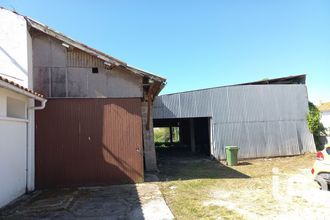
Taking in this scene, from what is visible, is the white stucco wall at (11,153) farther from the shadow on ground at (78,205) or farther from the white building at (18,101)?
the shadow on ground at (78,205)

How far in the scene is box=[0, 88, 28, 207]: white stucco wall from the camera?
6.93 meters

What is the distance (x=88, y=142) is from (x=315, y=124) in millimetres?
→ 13189

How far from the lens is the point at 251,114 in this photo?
16.4 meters

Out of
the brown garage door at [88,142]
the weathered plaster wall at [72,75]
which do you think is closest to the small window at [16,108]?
the brown garage door at [88,142]

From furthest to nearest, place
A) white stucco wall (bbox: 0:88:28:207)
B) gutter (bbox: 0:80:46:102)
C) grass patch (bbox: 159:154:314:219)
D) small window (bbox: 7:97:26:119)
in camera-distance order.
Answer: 1. small window (bbox: 7:97:26:119)
2. white stucco wall (bbox: 0:88:28:207)
3. gutter (bbox: 0:80:46:102)
4. grass patch (bbox: 159:154:314:219)

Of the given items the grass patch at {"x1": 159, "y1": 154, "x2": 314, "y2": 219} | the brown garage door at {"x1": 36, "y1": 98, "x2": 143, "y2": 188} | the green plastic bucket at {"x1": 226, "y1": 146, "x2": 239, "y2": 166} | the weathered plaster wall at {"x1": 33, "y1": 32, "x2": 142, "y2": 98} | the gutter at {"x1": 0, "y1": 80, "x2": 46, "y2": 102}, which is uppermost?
the weathered plaster wall at {"x1": 33, "y1": 32, "x2": 142, "y2": 98}

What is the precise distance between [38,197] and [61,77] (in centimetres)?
373

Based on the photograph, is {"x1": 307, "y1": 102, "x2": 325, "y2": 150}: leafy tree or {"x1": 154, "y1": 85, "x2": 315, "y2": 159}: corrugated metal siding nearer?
{"x1": 154, "y1": 85, "x2": 315, "y2": 159}: corrugated metal siding

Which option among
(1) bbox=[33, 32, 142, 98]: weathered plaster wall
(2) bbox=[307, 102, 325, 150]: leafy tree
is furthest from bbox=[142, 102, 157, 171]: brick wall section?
(2) bbox=[307, 102, 325, 150]: leafy tree

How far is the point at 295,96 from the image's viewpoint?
17.1m

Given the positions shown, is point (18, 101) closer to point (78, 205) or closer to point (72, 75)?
point (72, 75)

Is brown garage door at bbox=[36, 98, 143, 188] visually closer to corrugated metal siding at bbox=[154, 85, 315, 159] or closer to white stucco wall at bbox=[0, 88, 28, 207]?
white stucco wall at bbox=[0, 88, 28, 207]

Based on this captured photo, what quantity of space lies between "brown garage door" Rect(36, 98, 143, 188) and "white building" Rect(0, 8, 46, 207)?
0.40 metres

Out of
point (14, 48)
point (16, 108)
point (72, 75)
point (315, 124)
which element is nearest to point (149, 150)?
point (72, 75)
